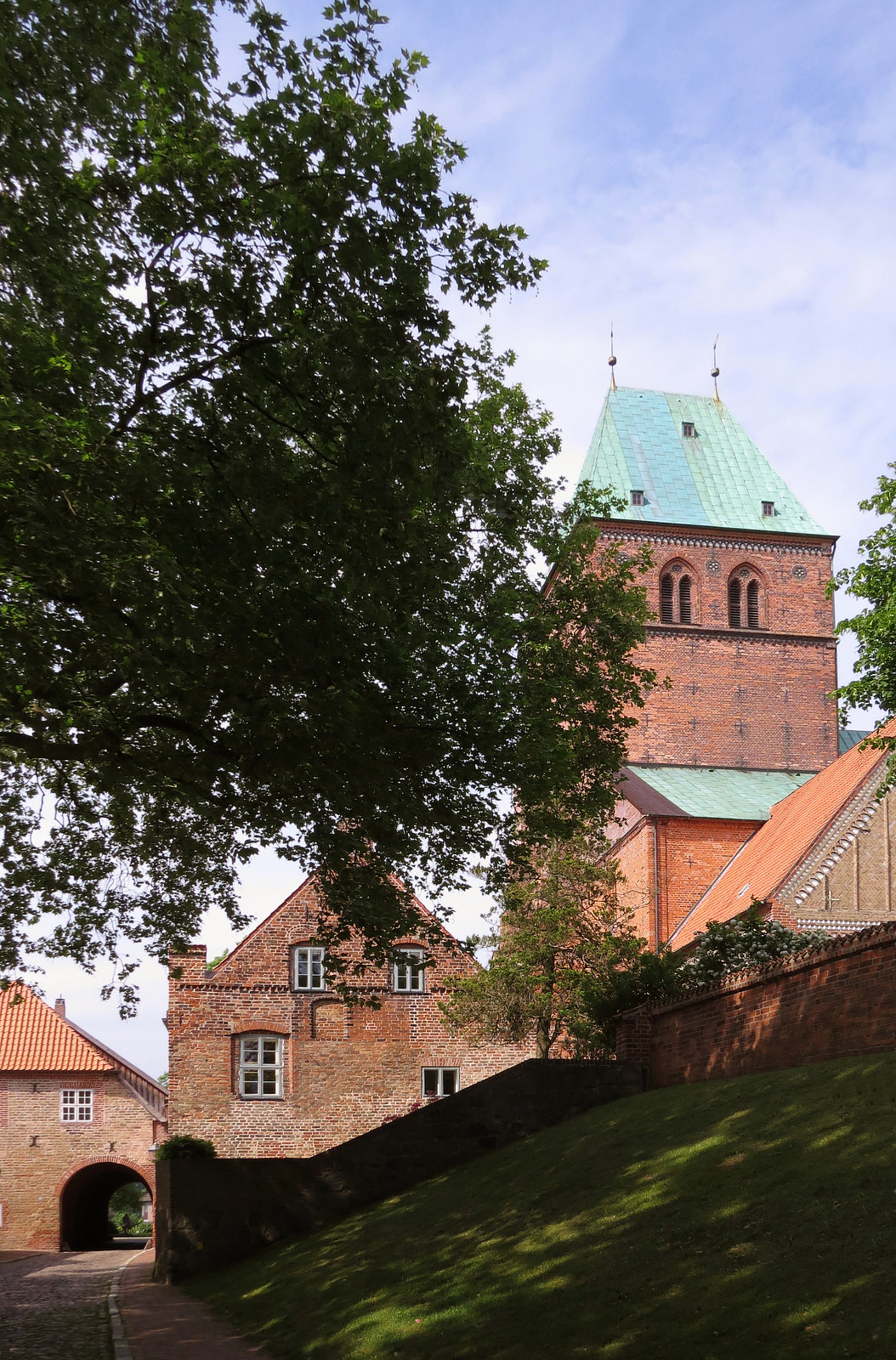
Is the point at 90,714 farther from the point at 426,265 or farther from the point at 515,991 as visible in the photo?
the point at 515,991

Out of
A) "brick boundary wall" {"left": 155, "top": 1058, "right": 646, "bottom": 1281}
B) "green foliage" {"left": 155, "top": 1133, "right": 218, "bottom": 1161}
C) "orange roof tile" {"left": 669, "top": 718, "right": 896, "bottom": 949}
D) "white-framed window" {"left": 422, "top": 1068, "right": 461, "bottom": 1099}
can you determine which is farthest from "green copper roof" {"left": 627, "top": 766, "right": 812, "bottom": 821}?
"green foliage" {"left": 155, "top": 1133, "right": 218, "bottom": 1161}

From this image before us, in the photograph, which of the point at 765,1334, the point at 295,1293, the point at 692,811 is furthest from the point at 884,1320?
the point at 692,811

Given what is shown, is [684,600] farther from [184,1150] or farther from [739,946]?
[184,1150]

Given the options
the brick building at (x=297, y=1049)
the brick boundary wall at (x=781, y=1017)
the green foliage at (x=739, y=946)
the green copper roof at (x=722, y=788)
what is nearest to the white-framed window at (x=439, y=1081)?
the brick building at (x=297, y=1049)

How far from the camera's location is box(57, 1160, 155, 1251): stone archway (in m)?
40.4

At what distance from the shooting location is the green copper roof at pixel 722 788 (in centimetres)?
3984

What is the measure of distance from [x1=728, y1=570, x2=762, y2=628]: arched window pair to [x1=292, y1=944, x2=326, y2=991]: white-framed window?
20267 millimetres

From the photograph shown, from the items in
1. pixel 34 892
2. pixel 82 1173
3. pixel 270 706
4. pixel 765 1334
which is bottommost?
pixel 82 1173

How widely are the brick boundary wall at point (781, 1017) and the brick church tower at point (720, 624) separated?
20.7 m

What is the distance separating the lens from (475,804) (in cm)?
1569

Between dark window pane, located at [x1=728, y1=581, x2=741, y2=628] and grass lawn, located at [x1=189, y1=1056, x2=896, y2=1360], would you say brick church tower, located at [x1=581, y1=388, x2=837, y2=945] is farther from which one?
grass lawn, located at [x1=189, y1=1056, x2=896, y2=1360]

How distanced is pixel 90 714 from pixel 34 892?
183 inches

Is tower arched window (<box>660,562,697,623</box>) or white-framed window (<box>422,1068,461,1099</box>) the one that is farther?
tower arched window (<box>660,562,697,623</box>)

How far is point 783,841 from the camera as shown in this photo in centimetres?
3438
